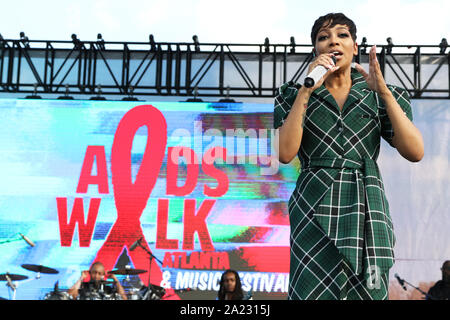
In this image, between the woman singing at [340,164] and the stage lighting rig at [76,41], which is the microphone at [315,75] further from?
the stage lighting rig at [76,41]

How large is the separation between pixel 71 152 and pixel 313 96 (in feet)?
19.3

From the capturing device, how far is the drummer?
6.29 m

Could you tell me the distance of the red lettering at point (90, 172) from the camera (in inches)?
271

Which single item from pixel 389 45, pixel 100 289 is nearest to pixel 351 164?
pixel 100 289

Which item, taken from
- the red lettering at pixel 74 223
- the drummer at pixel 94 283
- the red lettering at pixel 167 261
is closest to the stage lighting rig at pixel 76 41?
the red lettering at pixel 74 223

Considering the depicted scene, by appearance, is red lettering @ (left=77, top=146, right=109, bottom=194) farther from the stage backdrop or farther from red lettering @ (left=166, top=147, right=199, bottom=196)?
red lettering @ (left=166, top=147, right=199, bottom=196)

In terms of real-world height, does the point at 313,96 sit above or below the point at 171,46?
below

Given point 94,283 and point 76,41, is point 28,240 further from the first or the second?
point 76,41

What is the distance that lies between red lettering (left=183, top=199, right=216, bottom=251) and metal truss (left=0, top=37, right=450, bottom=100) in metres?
1.30

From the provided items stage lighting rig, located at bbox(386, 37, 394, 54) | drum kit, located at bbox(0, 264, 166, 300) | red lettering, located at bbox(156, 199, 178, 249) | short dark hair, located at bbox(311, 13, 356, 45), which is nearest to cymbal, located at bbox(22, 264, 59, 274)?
drum kit, located at bbox(0, 264, 166, 300)
